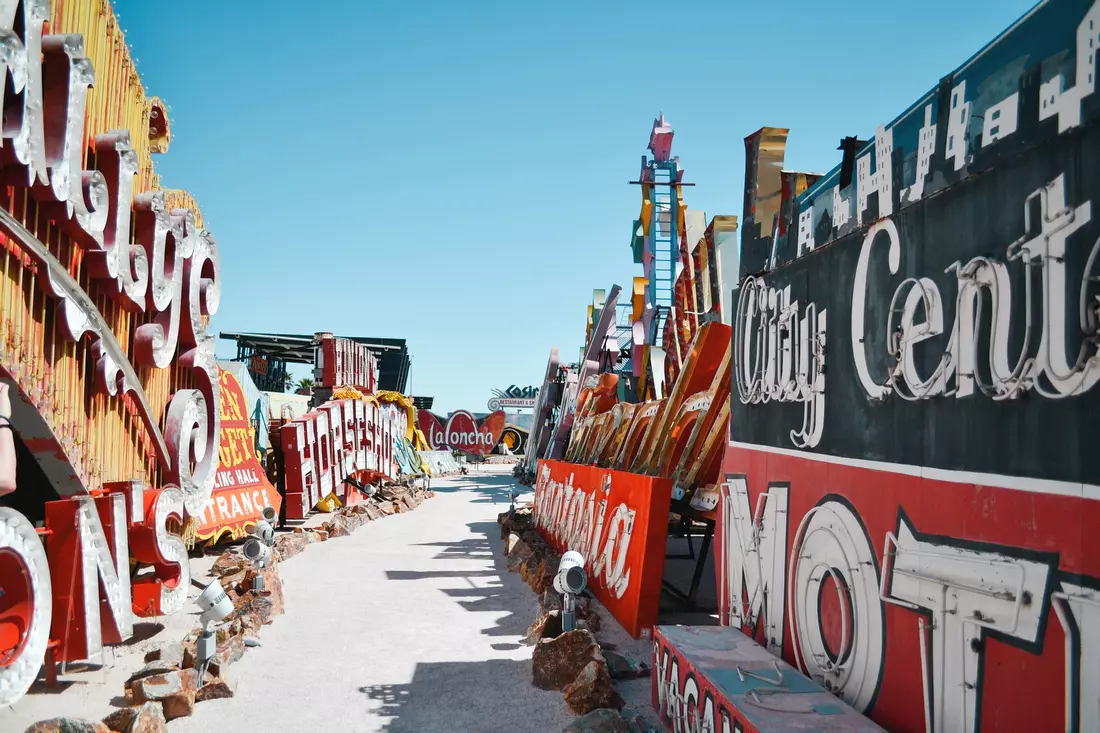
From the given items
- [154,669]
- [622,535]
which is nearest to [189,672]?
[154,669]

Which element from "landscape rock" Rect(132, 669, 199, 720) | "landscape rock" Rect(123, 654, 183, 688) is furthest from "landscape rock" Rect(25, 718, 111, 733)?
"landscape rock" Rect(123, 654, 183, 688)

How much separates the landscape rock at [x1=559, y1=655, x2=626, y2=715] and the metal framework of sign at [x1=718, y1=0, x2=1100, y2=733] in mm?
1465

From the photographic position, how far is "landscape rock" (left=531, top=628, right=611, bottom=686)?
673 cm

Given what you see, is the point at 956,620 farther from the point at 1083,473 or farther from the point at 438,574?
the point at 438,574

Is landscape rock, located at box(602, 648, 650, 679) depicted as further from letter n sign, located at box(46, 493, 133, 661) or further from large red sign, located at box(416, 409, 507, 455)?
large red sign, located at box(416, 409, 507, 455)

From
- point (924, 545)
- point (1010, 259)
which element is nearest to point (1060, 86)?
point (1010, 259)

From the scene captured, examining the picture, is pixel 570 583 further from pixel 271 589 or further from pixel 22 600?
pixel 22 600

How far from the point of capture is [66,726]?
503 cm

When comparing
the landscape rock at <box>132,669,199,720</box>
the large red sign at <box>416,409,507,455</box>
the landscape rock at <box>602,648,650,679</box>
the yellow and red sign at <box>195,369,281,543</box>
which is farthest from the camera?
the large red sign at <box>416,409,507,455</box>

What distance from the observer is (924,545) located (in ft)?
12.0

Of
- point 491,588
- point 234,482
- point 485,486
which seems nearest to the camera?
point 491,588

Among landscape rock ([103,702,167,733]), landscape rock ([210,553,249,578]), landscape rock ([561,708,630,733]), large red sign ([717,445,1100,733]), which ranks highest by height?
large red sign ([717,445,1100,733])

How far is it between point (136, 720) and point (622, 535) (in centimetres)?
494

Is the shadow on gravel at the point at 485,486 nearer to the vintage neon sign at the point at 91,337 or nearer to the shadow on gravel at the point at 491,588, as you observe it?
the shadow on gravel at the point at 491,588
